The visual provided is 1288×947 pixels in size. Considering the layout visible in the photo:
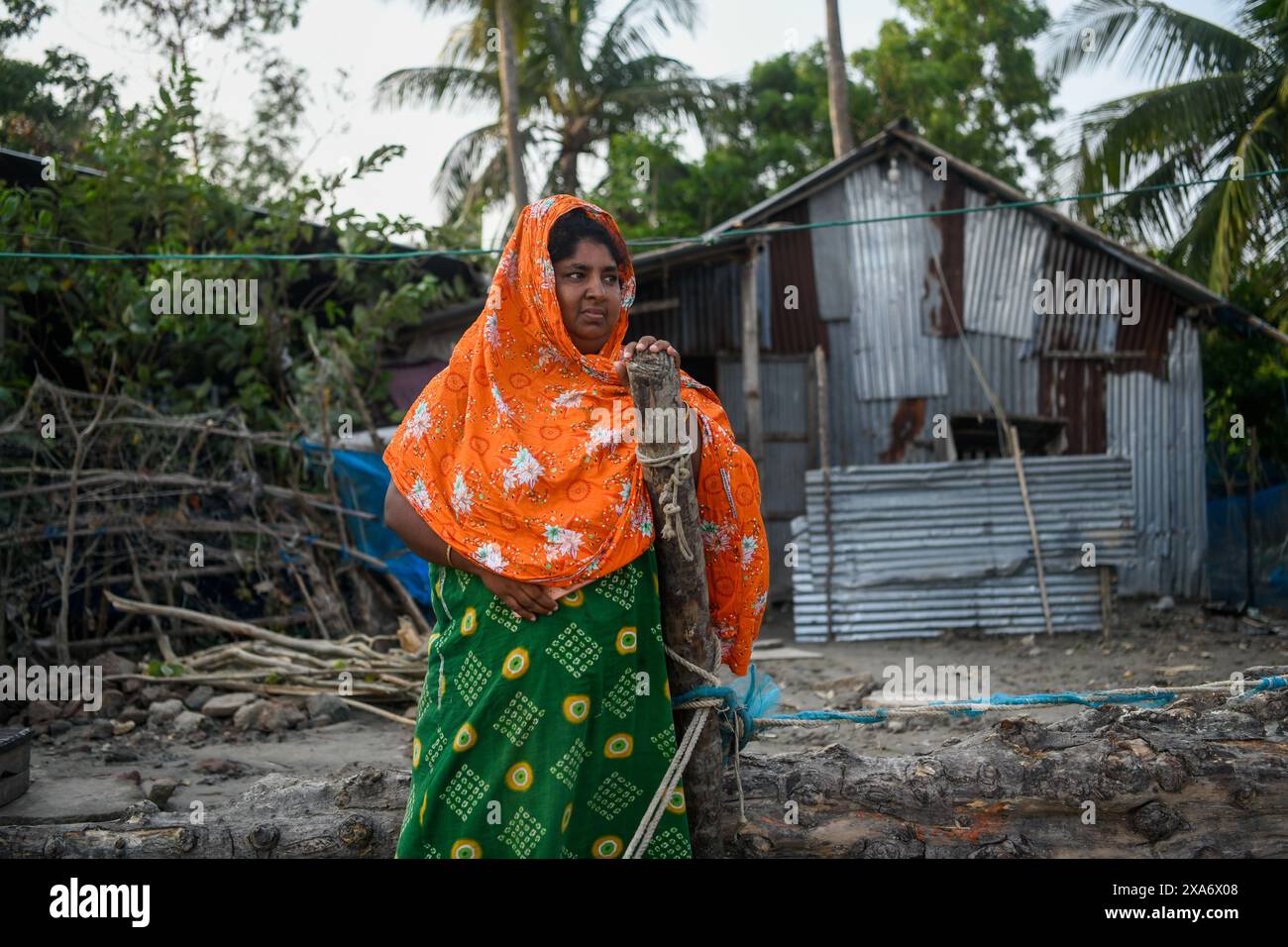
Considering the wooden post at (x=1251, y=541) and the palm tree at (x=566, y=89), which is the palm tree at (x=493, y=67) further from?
the wooden post at (x=1251, y=541)

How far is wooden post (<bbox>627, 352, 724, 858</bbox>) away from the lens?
7.83 ft

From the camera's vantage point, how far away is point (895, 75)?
18.0 m

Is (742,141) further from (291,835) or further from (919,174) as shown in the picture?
(291,835)

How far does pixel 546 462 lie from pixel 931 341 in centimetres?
904

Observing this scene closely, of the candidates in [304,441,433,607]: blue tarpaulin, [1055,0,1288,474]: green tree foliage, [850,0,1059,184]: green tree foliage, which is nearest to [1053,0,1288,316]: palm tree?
[1055,0,1288,474]: green tree foliage

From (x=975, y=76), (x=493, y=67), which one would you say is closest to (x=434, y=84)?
(x=493, y=67)

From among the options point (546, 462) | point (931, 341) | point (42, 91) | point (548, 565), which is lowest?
point (548, 565)

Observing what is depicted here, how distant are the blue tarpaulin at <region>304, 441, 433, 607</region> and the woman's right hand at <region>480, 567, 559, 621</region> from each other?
5727mm

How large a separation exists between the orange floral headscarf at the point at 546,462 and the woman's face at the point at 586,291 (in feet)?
0.12

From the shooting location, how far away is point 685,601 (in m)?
2.52

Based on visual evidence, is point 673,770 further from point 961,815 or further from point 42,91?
point 42,91

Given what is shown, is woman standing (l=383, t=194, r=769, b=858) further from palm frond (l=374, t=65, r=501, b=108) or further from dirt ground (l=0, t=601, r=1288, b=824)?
palm frond (l=374, t=65, r=501, b=108)
